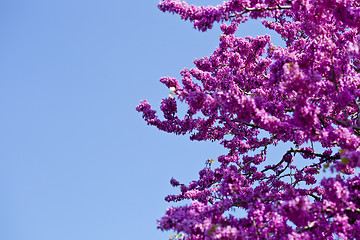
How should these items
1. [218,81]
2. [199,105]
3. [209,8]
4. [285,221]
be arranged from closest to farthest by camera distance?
[285,221]
[199,105]
[209,8]
[218,81]

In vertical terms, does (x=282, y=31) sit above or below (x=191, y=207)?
above

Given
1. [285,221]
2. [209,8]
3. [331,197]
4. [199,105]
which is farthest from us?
[209,8]

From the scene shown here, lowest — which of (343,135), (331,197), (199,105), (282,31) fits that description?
(331,197)

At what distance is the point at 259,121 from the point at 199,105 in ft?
3.81

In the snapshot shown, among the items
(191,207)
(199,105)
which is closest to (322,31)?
(199,105)

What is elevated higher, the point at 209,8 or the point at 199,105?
the point at 209,8

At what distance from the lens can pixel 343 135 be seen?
4.84 meters

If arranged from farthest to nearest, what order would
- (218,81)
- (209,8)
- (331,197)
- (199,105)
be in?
(218,81), (209,8), (199,105), (331,197)

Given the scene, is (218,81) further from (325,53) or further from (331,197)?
(331,197)

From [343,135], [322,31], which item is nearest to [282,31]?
[322,31]

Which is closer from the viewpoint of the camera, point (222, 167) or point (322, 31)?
point (322, 31)

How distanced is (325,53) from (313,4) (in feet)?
3.21

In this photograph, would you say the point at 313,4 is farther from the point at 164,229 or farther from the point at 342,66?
the point at 164,229

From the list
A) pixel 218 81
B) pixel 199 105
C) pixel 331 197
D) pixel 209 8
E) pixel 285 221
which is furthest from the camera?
pixel 218 81
